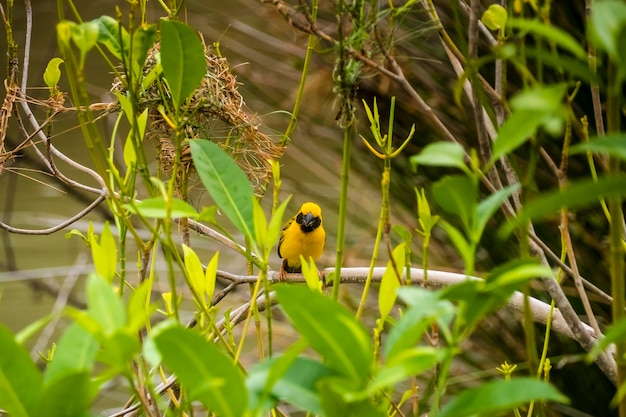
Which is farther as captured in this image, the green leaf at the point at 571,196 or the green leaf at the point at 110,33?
the green leaf at the point at 110,33

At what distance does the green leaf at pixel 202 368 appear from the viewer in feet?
0.65

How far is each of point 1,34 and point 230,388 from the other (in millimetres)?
1868

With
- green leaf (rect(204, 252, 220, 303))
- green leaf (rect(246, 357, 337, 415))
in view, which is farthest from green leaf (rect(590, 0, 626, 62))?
green leaf (rect(204, 252, 220, 303))

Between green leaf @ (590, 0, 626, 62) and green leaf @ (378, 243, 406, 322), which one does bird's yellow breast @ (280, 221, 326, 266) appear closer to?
green leaf @ (378, 243, 406, 322)

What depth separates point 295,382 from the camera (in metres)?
0.21

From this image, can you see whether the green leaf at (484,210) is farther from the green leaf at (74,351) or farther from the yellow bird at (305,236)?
the yellow bird at (305,236)

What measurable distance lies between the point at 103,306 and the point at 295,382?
6cm

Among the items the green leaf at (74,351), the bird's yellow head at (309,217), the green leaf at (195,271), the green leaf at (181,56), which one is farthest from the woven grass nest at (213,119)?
the bird's yellow head at (309,217)

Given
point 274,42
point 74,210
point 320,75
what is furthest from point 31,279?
point 320,75

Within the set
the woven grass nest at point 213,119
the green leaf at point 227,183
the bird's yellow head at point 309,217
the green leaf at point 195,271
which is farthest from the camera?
the bird's yellow head at point 309,217

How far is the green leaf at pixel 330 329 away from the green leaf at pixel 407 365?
11 mm

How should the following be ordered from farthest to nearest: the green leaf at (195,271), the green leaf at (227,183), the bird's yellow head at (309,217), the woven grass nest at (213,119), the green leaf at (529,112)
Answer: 1. the bird's yellow head at (309,217)
2. the woven grass nest at (213,119)
3. the green leaf at (195,271)
4. the green leaf at (227,183)
5. the green leaf at (529,112)

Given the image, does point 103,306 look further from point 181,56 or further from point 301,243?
point 301,243

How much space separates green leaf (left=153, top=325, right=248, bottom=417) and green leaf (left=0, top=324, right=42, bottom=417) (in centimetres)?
4
